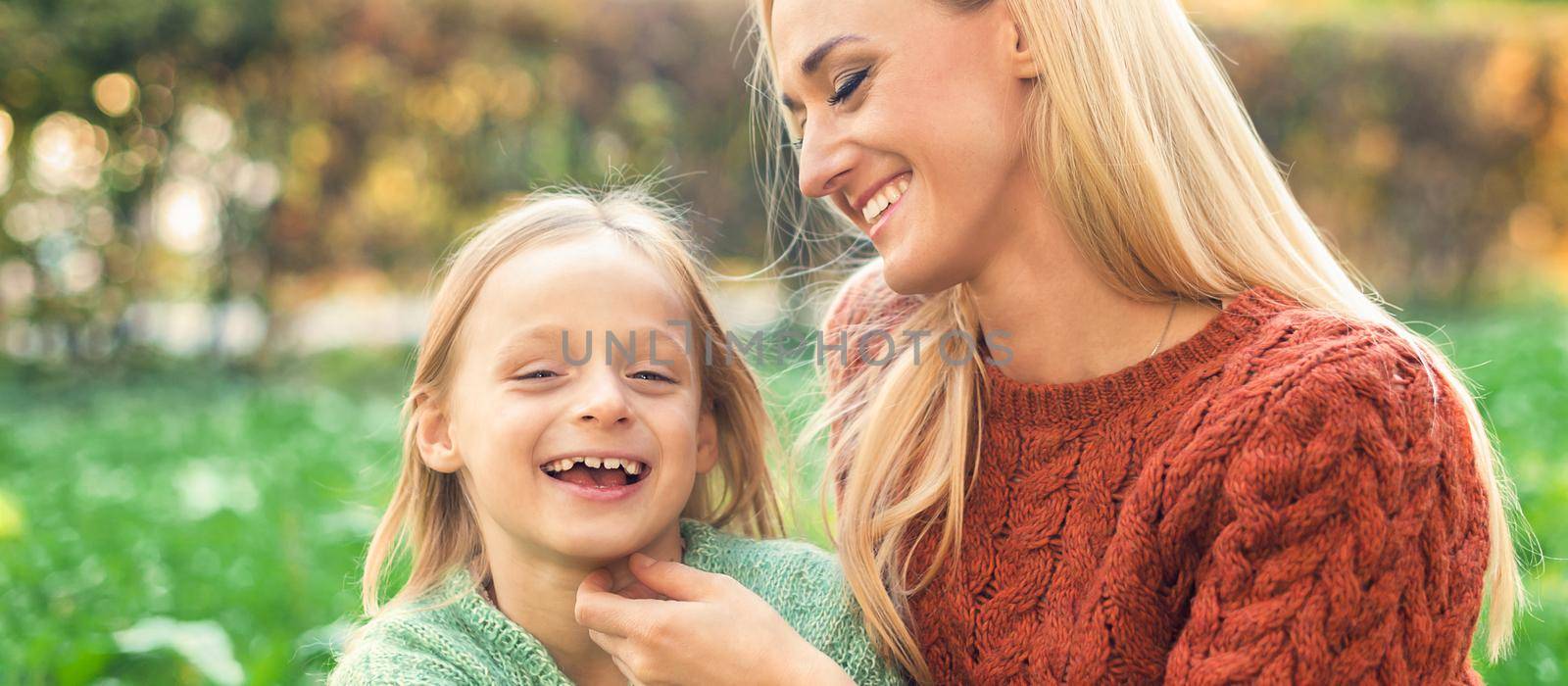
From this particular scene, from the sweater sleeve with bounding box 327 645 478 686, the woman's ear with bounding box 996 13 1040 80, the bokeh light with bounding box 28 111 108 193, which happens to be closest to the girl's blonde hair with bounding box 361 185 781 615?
the sweater sleeve with bounding box 327 645 478 686

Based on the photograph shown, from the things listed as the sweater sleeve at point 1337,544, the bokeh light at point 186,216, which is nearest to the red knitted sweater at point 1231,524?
the sweater sleeve at point 1337,544

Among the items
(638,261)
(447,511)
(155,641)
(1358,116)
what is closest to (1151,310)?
(638,261)

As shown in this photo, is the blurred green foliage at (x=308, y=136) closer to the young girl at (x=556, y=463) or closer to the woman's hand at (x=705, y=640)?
the young girl at (x=556, y=463)

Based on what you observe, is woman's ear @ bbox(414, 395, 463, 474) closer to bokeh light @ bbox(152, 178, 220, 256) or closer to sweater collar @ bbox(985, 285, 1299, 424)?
sweater collar @ bbox(985, 285, 1299, 424)

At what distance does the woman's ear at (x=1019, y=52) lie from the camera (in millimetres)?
2033

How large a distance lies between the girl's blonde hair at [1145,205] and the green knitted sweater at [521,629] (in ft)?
0.18

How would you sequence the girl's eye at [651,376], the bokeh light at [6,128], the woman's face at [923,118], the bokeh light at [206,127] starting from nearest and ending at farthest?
the woman's face at [923,118], the girl's eye at [651,376], the bokeh light at [6,128], the bokeh light at [206,127]

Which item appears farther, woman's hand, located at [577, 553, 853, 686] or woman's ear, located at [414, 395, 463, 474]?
woman's ear, located at [414, 395, 463, 474]

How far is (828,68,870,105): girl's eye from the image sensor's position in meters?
2.07

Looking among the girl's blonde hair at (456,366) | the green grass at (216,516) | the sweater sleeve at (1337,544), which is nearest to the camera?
the sweater sleeve at (1337,544)

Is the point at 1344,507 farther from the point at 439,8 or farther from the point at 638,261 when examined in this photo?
the point at 439,8

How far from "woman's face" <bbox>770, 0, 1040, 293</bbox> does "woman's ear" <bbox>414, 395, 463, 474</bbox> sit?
0.78 m

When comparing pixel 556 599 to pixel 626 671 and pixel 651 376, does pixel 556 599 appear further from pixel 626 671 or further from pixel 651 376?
pixel 651 376

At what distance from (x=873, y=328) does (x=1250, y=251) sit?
78 cm
